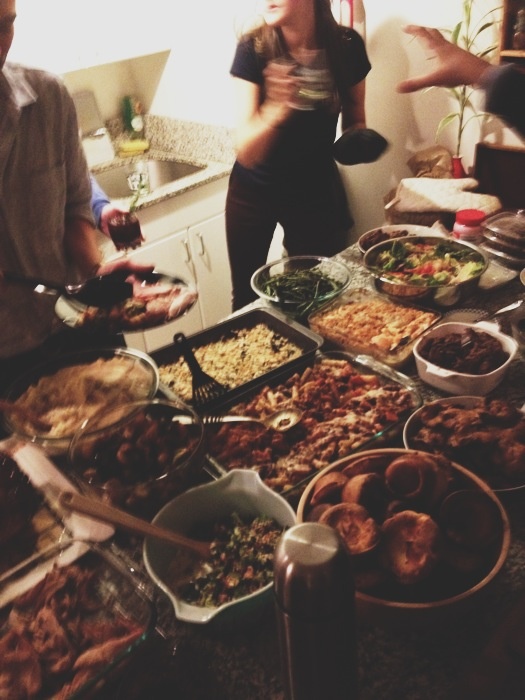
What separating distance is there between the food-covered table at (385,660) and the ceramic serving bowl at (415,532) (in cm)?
4

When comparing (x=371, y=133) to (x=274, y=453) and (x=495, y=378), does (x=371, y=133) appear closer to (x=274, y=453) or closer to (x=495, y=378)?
(x=495, y=378)

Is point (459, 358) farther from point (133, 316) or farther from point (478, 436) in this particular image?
point (133, 316)

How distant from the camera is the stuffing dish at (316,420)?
1.15 m

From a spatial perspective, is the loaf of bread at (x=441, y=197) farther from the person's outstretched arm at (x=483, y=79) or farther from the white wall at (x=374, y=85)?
the person's outstretched arm at (x=483, y=79)

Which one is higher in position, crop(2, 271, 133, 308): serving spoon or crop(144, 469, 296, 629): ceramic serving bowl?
crop(2, 271, 133, 308): serving spoon

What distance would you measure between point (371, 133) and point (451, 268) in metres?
0.68

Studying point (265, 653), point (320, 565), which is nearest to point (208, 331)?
point (265, 653)

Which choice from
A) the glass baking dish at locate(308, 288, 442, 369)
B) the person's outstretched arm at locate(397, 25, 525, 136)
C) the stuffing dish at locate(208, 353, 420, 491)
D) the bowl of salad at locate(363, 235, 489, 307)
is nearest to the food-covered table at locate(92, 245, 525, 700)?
the stuffing dish at locate(208, 353, 420, 491)

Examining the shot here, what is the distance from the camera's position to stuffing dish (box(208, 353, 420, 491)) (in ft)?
3.77

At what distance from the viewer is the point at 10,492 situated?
1030mm

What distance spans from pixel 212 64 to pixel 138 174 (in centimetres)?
73

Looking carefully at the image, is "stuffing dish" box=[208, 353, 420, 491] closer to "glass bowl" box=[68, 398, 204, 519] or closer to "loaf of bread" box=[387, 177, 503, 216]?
"glass bowl" box=[68, 398, 204, 519]

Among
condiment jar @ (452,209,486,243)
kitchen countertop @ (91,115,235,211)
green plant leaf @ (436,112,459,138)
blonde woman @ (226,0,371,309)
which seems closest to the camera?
condiment jar @ (452,209,486,243)

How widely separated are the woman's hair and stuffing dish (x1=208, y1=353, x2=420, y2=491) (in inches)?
56.9
